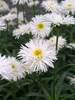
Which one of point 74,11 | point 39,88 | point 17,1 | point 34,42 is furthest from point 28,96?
point 17,1

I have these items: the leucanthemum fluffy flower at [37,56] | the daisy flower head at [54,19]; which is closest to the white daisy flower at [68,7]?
the daisy flower head at [54,19]

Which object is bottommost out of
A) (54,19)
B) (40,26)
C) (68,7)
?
(54,19)

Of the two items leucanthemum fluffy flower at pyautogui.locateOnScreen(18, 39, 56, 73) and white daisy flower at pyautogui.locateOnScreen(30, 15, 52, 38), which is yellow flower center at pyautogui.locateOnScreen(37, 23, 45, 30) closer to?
white daisy flower at pyautogui.locateOnScreen(30, 15, 52, 38)

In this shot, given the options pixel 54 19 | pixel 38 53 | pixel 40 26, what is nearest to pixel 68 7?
pixel 40 26

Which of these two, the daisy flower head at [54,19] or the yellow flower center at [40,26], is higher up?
the yellow flower center at [40,26]

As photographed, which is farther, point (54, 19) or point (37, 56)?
point (54, 19)

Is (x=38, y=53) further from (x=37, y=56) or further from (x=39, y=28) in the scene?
(x=39, y=28)

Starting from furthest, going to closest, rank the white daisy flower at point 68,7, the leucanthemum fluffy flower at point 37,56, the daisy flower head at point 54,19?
the white daisy flower at point 68,7, the daisy flower head at point 54,19, the leucanthemum fluffy flower at point 37,56

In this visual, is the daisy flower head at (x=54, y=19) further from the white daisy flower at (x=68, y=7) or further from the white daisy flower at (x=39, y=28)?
the white daisy flower at (x=68, y=7)
